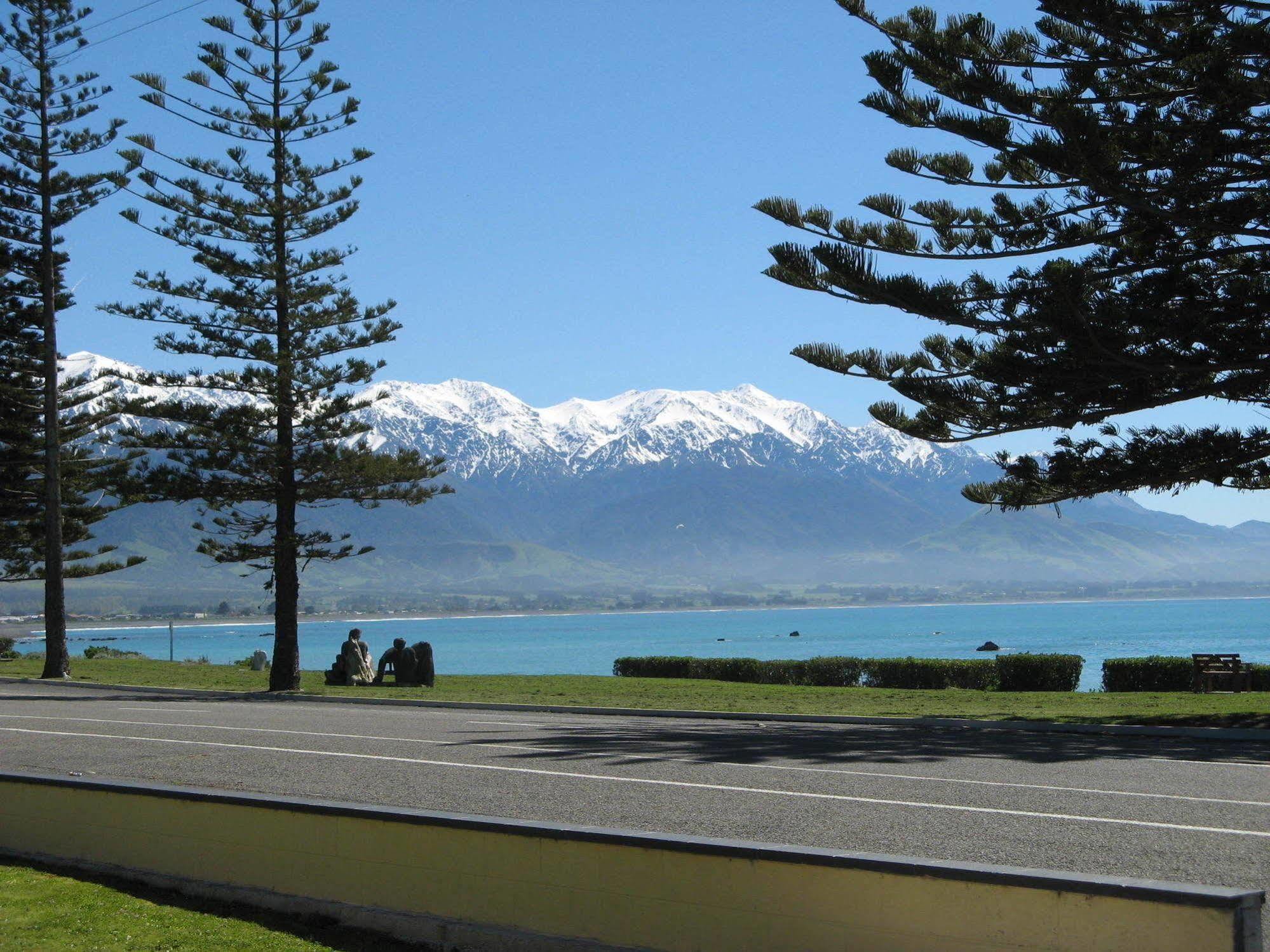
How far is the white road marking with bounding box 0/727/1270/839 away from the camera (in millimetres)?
8352

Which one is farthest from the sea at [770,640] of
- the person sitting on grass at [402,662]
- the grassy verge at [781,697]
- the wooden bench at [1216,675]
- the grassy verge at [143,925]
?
the grassy verge at [143,925]

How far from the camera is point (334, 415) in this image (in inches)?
1079

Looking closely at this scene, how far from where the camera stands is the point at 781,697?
79.0 ft

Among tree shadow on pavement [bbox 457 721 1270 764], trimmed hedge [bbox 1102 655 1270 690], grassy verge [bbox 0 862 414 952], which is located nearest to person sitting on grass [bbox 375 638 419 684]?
tree shadow on pavement [bbox 457 721 1270 764]

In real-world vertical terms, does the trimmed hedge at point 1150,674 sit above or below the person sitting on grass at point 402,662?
below

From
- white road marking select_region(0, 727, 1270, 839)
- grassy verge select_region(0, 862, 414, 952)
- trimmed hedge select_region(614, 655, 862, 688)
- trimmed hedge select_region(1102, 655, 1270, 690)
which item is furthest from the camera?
trimmed hedge select_region(614, 655, 862, 688)

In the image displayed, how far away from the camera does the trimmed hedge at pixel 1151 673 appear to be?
88.8ft

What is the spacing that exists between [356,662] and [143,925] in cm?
2039

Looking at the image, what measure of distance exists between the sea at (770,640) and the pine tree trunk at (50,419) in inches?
1180

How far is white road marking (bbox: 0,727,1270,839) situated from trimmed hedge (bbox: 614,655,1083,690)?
18.9 m

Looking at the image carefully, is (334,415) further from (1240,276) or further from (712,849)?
(712,849)

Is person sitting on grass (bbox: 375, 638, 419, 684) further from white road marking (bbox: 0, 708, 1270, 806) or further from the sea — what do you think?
the sea

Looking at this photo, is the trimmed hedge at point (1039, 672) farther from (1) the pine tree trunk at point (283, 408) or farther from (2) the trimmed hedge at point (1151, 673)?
(1) the pine tree trunk at point (283, 408)

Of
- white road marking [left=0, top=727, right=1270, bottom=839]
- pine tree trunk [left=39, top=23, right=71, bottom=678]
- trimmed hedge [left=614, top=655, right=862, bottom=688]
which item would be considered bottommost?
trimmed hedge [left=614, top=655, right=862, bottom=688]
